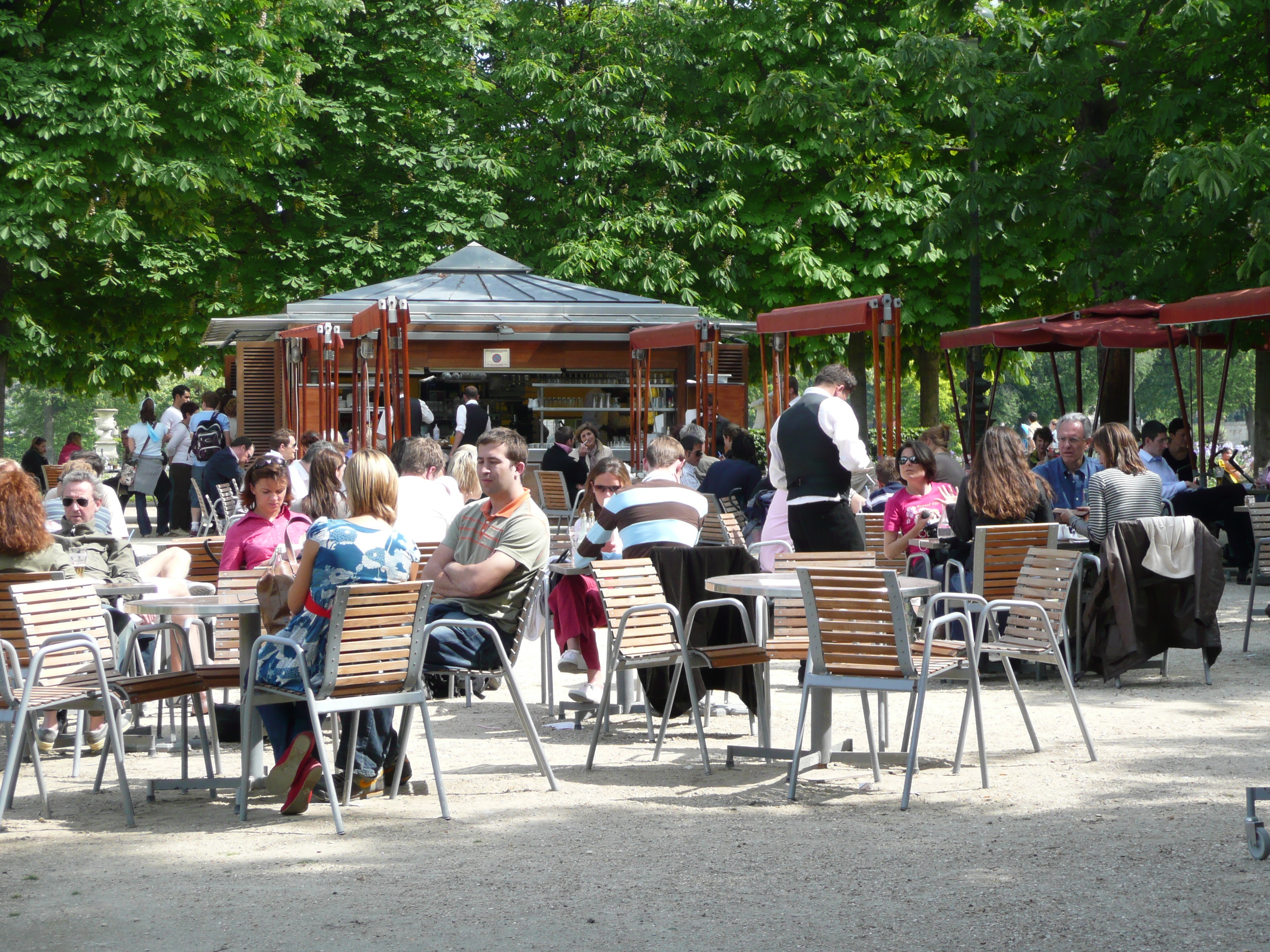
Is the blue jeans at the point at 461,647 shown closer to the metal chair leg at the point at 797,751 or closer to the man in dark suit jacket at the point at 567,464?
the metal chair leg at the point at 797,751

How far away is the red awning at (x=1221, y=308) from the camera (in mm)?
13656

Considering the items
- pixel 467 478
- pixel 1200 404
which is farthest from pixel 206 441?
pixel 1200 404

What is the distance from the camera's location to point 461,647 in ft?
22.3

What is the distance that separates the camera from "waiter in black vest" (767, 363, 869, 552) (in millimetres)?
8875

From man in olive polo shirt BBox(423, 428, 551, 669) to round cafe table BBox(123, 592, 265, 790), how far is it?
0.76 m

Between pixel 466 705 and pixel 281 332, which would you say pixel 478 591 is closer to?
pixel 466 705

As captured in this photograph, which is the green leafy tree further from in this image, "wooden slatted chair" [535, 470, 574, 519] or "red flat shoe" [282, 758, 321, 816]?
"red flat shoe" [282, 758, 321, 816]

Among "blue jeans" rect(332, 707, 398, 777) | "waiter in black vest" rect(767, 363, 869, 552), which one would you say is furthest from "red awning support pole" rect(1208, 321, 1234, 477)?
"blue jeans" rect(332, 707, 398, 777)

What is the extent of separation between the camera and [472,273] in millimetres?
21047

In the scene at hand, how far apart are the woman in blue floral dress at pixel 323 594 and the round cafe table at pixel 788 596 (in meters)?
1.38

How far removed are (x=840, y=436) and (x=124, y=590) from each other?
394cm

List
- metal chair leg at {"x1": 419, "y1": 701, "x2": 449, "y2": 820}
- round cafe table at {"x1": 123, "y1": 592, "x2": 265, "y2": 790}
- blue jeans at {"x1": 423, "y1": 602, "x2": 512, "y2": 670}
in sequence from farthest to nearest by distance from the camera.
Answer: blue jeans at {"x1": 423, "y1": 602, "x2": 512, "y2": 670}, round cafe table at {"x1": 123, "y1": 592, "x2": 265, "y2": 790}, metal chair leg at {"x1": 419, "y1": 701, "x2": 449, "y2": 820}

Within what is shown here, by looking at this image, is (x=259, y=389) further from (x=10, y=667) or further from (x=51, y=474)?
(x=10, y=667)

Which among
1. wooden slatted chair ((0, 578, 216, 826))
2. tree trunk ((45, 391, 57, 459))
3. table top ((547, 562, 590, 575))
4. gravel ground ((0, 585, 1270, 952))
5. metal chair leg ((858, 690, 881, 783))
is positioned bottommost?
gravel ground ((0, 585, 1270, 952))
